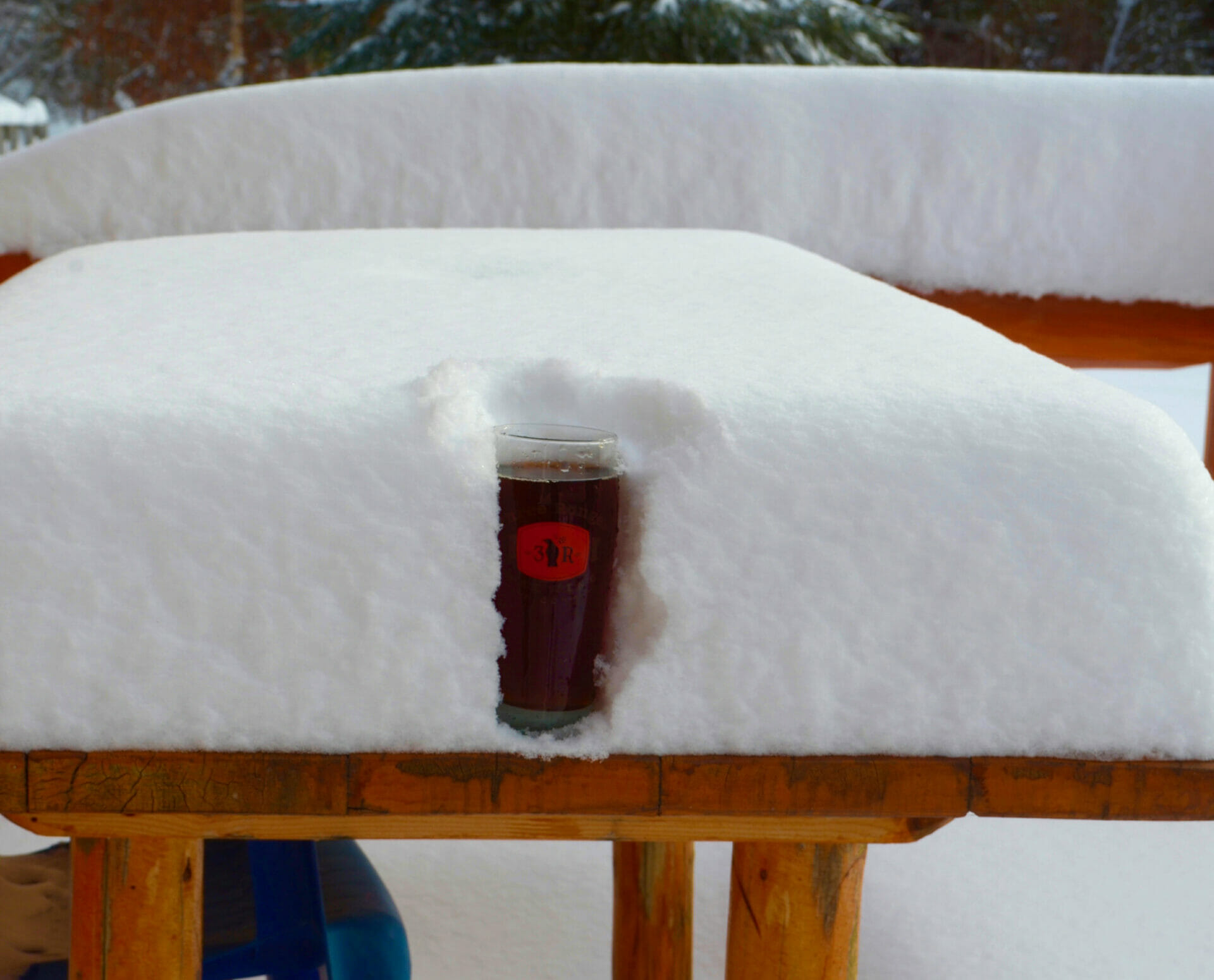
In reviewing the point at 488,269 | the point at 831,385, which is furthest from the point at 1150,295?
the point at 831,385

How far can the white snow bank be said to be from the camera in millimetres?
658

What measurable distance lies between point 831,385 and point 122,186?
1926mm

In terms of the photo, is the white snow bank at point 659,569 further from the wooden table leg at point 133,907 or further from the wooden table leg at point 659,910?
the wooden table leg at point 659,910

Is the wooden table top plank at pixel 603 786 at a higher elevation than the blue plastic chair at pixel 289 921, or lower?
higher

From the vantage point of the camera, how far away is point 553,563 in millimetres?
684

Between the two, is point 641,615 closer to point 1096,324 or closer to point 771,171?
point 771,171

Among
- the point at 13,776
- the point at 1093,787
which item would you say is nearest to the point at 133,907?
the point at 13,776

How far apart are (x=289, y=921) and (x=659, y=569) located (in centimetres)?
68

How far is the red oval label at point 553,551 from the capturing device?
0.68 m

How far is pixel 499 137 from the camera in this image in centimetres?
233

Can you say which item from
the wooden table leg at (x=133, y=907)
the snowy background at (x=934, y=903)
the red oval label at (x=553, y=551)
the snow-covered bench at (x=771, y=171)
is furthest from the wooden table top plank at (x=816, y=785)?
the snow-covered bench at (x=771, y=171)

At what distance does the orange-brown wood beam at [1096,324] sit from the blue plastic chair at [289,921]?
163 centimetres

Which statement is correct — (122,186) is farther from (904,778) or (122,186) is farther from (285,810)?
(904,778)

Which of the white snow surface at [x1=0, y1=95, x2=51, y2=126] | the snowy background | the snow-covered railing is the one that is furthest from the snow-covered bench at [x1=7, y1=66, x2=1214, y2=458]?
the white snow surface at [x1=0, y1=95, x2=51, y2=126]
